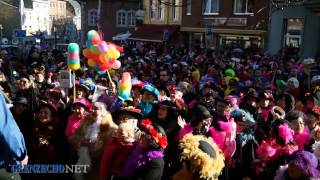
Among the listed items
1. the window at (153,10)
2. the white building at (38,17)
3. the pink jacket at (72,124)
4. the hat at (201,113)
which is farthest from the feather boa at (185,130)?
the white building at (38,17)

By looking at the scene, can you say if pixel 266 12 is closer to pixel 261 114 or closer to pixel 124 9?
pixel 261 114

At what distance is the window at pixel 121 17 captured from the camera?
45216 millimetres

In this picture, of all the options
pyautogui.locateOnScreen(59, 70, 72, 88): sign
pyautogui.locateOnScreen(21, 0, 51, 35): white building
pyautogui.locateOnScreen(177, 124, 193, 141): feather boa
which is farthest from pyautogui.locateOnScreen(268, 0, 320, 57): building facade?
pyautogui.locateOnScreen(21, 0, 51, 35): white building

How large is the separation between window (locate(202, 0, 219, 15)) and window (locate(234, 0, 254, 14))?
5.83ft

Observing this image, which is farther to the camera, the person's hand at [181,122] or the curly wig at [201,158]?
the person's hand at [181,122]

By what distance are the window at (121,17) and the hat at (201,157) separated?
4209 cm

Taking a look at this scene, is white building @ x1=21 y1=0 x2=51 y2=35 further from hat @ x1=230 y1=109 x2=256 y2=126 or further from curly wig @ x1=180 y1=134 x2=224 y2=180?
curly wig @ x1=180 y1=134 x2=224 y2=180

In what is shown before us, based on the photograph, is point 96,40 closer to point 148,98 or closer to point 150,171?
point 148,98

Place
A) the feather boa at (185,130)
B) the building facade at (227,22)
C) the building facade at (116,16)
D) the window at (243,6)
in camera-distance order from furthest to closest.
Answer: the building facade at (116,16) < the window at (243,6) < the building facade at (227,22) < the feather boa at (185,130)

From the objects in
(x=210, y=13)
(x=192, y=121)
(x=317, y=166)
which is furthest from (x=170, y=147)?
(x=210, y=13)

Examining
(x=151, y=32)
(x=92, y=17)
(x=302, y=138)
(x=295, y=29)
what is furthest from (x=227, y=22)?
(x=302, y=138)

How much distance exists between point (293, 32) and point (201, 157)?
19.5 metres

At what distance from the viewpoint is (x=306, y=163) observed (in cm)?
395

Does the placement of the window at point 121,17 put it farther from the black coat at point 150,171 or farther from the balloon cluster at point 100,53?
the black coat at point 150,171
